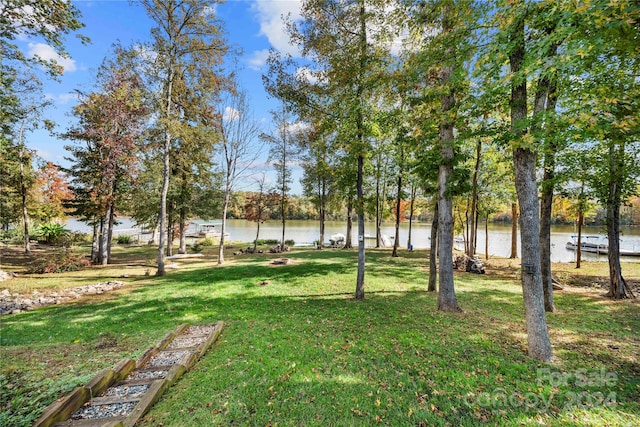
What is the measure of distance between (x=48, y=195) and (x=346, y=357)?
32.2m

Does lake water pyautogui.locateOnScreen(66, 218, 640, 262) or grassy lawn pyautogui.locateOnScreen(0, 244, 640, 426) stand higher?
lake water pyautogui.locateOnScreen(66, 218, 640, 262)

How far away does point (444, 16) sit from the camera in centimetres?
602

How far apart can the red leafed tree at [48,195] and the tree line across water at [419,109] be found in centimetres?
564

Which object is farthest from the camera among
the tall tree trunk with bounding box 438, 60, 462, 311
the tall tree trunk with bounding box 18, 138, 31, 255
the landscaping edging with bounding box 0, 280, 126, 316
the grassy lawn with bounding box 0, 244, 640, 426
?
the tall tree trunk with bounding box 18, 138, 31, 255

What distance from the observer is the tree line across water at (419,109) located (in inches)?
144

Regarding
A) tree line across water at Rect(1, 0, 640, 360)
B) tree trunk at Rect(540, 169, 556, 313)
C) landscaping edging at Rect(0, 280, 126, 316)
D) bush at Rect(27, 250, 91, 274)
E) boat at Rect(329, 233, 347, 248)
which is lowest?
landscaping edging at Rect(0, 280, 126, 316)

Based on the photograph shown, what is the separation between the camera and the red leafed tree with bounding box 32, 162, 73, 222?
21.8 metres

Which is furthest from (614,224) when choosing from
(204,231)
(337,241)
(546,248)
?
(204,231)

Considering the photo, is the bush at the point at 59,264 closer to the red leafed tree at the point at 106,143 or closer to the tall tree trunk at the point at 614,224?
the red leafed tree at the point at 106,143

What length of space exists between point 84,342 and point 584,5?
30.6 feet

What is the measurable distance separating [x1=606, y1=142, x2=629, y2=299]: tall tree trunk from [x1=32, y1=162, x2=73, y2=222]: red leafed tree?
3357 centimetres

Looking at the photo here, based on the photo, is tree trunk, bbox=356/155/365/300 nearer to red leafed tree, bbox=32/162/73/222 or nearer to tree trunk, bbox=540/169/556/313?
tree trunk, bbox=540/169/556/313

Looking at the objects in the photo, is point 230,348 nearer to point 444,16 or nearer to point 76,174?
point 444,16

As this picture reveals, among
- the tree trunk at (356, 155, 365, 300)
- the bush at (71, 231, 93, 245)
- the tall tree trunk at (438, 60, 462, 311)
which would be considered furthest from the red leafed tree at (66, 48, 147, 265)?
the tall tree trunk at (438, 60, 462, 311)
